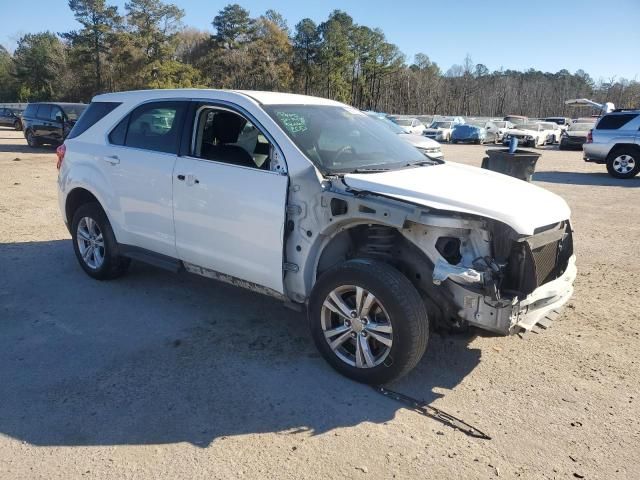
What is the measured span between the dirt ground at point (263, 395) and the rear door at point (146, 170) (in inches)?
25.7

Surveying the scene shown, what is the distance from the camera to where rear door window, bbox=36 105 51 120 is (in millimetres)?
19594

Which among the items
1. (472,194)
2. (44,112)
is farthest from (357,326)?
(44,112)

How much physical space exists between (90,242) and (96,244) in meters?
0.09

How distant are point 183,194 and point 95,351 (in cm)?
141

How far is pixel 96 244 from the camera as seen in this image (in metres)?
5.44

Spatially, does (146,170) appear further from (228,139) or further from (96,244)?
(96,244)

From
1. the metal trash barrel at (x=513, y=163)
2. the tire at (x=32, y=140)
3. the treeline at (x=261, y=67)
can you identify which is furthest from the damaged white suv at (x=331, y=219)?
the treeline at (x=261, y=67)

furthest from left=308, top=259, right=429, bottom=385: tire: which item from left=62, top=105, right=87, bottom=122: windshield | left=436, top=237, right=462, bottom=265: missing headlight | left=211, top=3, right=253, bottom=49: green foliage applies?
left=211, top=3, right=253, bottom=49: green foliage

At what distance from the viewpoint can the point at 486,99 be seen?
268ft

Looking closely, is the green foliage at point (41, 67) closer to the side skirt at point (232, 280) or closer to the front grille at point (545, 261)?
the side skirt at point (232, 280)

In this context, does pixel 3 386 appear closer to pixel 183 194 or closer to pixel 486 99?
pixel 183 194

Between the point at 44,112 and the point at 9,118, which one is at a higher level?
the point at 44,112

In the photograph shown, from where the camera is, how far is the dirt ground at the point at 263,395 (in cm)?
283

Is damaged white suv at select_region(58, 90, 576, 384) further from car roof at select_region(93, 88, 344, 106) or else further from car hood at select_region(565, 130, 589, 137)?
car hood at select_region(565, 130, 589, 137)
